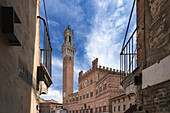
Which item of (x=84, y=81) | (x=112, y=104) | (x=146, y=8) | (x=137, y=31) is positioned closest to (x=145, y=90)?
(x=137, y=31)

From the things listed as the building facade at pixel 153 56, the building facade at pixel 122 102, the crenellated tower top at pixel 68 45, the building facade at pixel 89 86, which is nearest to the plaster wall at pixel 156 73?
the building facade at pixel 153 56

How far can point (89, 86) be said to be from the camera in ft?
117

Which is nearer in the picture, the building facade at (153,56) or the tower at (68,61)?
the building facade at (153,56)

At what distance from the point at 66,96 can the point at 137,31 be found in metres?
44.6

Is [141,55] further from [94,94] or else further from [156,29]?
[94,94]

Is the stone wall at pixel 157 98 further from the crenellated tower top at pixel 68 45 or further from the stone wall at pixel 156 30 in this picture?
the crenellated tower top at pixel 68 45

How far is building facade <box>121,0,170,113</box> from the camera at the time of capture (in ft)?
14.1

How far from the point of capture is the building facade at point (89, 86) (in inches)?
1006

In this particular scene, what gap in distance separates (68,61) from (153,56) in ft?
156

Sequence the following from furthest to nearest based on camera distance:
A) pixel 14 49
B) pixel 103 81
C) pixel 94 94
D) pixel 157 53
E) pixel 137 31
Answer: pixel 94 94, pixel 103 81, pixel 137 31, pixel 157 53, pixel 14 49

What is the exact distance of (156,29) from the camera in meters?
5.00

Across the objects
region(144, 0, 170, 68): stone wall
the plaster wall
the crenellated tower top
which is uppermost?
the crenellated tower top

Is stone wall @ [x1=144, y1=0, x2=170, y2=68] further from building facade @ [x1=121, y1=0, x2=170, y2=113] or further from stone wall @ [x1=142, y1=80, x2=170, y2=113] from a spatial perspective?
stone wall @ [x1=142, y1=80, x2=170, y2=113]

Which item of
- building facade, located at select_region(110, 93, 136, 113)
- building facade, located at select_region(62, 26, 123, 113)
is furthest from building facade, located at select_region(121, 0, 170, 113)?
building facade, located at select_region(62, 26, 123, 113)
